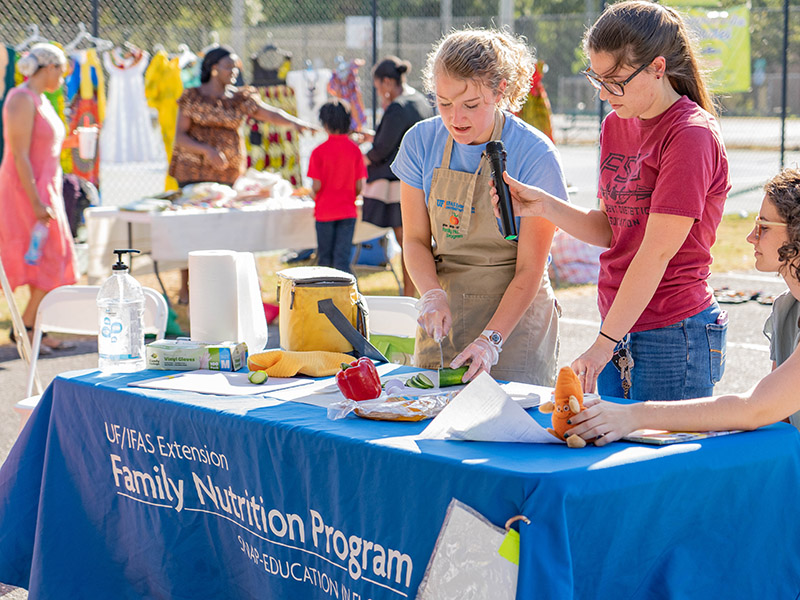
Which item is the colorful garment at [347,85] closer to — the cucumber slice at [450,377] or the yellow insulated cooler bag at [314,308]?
the yellow insulated cooler bag at [314,308]

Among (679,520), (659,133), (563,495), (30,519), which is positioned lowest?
(30,519)

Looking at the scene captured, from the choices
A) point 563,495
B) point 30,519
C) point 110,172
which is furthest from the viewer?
point 110,172

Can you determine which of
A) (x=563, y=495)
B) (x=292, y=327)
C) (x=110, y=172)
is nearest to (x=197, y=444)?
(x=292, y=327)

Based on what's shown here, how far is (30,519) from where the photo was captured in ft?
8.41

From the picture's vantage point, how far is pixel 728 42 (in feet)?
37.2

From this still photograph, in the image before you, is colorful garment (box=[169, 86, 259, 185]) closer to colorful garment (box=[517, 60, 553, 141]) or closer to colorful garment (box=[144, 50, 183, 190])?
colorful garment (box=[517, 60, 553, 141])

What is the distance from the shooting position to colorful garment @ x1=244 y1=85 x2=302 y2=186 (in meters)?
8.26

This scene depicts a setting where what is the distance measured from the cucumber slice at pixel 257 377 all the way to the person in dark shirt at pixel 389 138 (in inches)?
158

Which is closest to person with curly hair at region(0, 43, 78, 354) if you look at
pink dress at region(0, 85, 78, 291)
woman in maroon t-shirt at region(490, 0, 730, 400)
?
pink dress at region(0, 85, 78, 291)

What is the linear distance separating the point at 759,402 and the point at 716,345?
46 centimetres

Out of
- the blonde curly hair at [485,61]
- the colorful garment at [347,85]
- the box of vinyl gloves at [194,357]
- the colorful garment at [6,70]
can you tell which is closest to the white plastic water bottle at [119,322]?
the box of vinyl gloves at [194,357]

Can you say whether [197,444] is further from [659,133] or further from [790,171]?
[790,171]

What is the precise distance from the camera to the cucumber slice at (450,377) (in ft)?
7.66

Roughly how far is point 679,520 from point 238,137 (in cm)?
553
